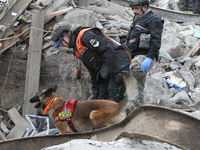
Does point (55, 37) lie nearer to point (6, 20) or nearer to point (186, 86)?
point (6, 20)

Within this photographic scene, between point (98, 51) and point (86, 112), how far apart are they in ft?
3.35

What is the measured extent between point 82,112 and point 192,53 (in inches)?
211

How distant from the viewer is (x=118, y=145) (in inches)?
46.8

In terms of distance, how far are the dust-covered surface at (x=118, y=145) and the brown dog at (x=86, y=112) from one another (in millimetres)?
1601

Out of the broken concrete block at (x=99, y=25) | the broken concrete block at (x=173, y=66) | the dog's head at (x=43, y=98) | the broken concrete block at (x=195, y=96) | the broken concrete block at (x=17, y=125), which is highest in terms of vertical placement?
the broken concrete block at (x=99, y=25)

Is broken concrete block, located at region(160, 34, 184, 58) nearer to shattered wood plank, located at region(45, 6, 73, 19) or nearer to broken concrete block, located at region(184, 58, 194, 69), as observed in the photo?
broken concrete block, located at region(184, 58, 194, 69)

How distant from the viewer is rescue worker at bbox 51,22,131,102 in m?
2.95

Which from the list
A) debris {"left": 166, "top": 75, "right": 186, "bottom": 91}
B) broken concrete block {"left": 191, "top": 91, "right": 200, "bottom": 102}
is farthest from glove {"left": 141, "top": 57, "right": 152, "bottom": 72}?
debris {"left": 166, "top": 75, "right": 186, "bottom": 91}

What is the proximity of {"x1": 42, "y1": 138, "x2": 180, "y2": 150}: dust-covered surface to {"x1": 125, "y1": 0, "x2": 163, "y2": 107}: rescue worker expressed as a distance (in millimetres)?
2029

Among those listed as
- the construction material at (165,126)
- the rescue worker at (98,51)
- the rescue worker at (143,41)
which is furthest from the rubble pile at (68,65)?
the construction material at (165,126)

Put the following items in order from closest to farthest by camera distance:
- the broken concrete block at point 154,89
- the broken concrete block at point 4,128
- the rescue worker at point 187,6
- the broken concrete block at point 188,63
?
the broken concrete block at point 4,128, the broken concrete block at point 154,89, the broken concrete block at point 188,63, the rescue worker at point 187,6

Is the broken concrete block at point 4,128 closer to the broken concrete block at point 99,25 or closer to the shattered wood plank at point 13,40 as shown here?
the shattered wood plank at point 13,40

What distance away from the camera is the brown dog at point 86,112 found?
9.59 feet

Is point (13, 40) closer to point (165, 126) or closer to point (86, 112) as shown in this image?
point (86, 112)
